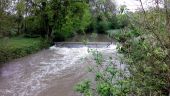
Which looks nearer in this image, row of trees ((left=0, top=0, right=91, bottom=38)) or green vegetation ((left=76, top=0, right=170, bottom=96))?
green vegetation ((left=76, top=0, right=170, bottom=96))

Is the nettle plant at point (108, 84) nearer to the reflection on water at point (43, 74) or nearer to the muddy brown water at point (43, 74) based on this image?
the muddy brown water at point (43, 74)

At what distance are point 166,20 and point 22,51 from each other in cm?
1956

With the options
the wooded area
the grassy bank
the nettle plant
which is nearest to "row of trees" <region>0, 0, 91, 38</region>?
the grassy bank

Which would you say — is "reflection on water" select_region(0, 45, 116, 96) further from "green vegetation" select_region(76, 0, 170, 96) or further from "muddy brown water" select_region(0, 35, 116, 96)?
"green vegetation" select_region(76, 0, 170, 96)

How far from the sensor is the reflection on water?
13961mm

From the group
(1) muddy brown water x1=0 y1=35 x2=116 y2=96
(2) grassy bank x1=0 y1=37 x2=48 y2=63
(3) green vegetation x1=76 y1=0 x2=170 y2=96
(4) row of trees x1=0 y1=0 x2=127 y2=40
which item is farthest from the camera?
(4) row of trees x1=0 y1=0 x2=127 y2=40

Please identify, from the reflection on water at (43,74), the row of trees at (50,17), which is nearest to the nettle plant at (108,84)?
the reflection on water at (43,74)

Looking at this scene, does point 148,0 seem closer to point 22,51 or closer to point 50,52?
point 22,51

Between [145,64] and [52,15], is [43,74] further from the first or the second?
[52,15]

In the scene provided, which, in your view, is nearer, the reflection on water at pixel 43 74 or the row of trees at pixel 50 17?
the reflection on water at pixel 43 74

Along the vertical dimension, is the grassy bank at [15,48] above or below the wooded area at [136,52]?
below

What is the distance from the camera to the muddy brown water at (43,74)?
45.8 feet

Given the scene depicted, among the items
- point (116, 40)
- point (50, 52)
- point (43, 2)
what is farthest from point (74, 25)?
point (116, 40)

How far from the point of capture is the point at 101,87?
4168 mm
